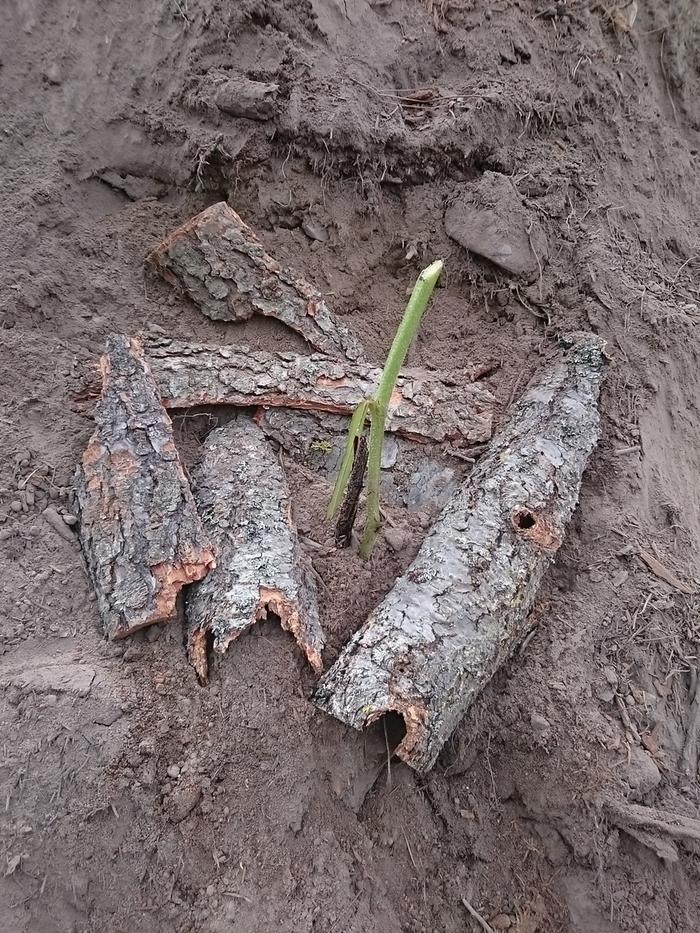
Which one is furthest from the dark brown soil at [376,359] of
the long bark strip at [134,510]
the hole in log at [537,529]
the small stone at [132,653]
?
the hole in log at [537,529]

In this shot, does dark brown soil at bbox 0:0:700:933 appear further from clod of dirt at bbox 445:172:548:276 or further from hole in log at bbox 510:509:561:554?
hole in log at bbox 510:509:561:554

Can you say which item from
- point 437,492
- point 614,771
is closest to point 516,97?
point 437,492

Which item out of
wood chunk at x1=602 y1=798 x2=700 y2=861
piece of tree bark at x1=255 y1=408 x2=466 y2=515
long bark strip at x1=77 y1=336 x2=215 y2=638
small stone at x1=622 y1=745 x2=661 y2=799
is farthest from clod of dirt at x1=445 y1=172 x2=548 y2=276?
wood chunk at x1=602 y1=798 x2=700 y2=861

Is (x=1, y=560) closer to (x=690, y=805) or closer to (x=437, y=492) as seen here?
(x=437, y=492)

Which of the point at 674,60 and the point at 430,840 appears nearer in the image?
the point at 430,840

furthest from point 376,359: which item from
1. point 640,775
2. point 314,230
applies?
point 640,775

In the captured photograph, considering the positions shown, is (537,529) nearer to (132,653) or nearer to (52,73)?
(132,653)

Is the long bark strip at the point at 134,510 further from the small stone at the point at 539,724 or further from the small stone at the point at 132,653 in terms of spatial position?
the small stone at the point at 539,724
